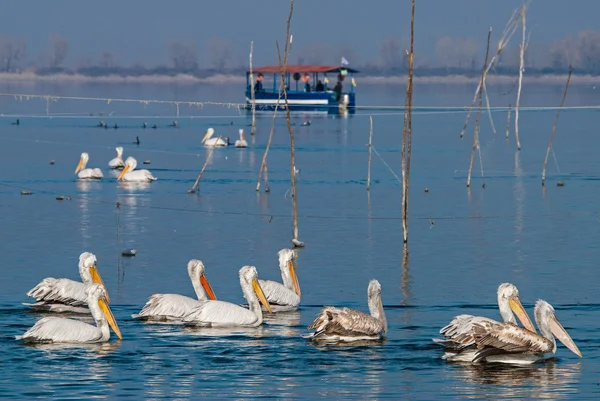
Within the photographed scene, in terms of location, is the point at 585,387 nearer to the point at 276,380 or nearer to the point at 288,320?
the point at 276,380

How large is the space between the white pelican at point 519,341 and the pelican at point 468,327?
0.36 ft

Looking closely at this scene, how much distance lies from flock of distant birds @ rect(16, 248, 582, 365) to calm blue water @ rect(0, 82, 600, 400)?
0.21 metres

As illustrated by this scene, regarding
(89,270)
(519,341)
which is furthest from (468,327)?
(89,270)

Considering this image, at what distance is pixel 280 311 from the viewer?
1748 cm

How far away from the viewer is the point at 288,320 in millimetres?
16953

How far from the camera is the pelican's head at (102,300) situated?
50.3ft

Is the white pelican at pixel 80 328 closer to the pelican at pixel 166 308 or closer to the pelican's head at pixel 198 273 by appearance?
the pelican at pixel 166 308

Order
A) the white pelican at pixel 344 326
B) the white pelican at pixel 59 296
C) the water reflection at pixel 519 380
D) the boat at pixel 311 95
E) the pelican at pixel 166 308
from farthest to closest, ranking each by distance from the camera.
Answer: the boat at pixel 311 95
the white pelican at pixel 59 296
the pelican at pixel 166 308
the white pelican at pixel 344 326
the water reflection at pixel 519 380

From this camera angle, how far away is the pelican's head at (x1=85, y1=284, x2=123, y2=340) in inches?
603

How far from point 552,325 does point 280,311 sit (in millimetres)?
4077

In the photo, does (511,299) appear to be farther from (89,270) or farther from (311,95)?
(311,95)

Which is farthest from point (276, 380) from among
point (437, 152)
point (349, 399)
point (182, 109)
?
point (182, 109)

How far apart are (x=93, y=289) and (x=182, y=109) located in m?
87.5

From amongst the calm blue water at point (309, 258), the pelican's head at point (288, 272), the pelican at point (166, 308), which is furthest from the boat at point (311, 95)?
the pelican at point (166, 308)
